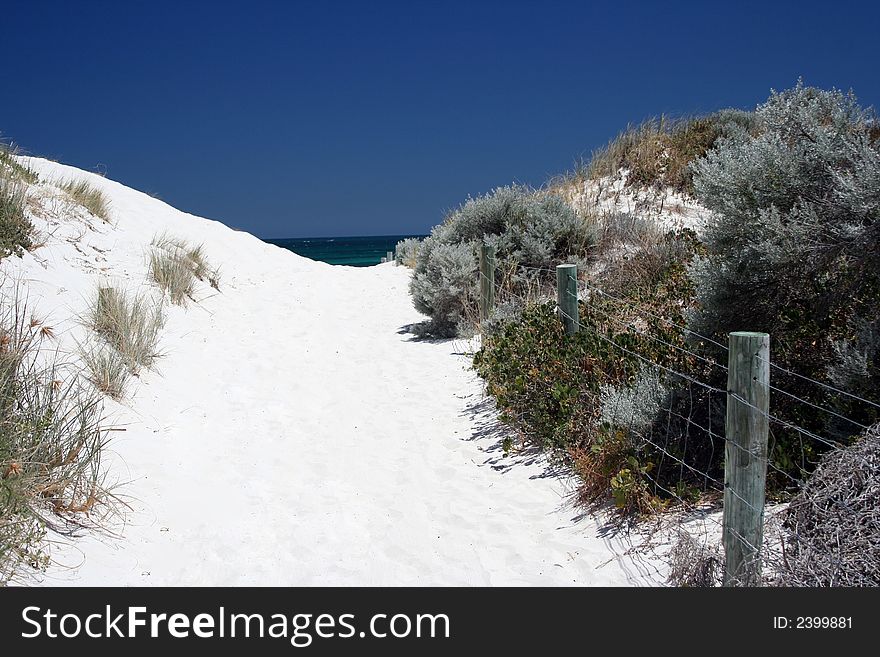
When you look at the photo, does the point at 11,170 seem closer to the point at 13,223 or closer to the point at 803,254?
the point at 13,223

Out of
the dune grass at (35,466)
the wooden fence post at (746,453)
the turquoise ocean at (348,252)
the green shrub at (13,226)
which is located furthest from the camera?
the turquoise ocean at (348,252)

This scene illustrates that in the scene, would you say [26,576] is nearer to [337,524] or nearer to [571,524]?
[337,524]

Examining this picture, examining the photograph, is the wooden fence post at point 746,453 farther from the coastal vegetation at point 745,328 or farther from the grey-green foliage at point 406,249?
the grey-green foliage at point 406,249

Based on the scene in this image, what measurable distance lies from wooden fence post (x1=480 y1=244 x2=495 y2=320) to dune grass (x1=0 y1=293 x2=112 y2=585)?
212 inches

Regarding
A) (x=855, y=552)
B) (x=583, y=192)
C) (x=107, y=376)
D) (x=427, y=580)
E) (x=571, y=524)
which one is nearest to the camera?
(x=855, y=552)

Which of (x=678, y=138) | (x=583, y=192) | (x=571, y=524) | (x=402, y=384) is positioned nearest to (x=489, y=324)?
(x=402, y=384)

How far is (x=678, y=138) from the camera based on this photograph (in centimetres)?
1361

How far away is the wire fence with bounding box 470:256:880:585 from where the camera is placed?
3.06 metres

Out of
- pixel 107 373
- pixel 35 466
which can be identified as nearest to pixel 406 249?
pixel 107 373

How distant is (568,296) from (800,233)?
7.90 ft

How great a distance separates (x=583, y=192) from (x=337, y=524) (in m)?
10.7

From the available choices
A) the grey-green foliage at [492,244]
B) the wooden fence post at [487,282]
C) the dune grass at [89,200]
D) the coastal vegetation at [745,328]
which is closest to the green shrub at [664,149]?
the grey-green foliage at [492,244]

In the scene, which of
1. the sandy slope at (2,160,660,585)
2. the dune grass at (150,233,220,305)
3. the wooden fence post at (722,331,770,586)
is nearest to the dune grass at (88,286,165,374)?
the sandy slope at (2,160,660,585)

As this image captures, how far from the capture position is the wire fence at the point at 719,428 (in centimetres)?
306
